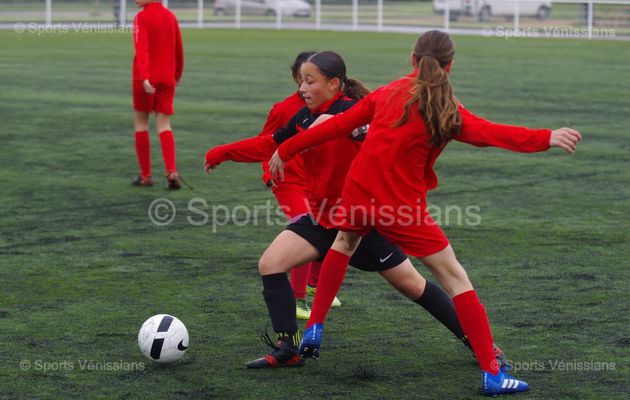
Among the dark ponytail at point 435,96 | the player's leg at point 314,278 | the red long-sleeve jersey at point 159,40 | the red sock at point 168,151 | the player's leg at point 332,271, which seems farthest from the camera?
the red long-sleeve jersey at point 159,40

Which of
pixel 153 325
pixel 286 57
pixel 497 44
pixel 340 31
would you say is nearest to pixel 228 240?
pixel 153 325

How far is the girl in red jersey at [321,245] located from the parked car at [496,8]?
30.2m

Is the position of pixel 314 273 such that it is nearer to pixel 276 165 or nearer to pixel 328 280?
pixel 328 280

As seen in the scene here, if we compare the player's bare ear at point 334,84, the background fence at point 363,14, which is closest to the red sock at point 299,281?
the player's bare ear at point 334,84

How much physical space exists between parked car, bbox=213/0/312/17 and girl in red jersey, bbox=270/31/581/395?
33.8m

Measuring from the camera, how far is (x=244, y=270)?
7883 mm

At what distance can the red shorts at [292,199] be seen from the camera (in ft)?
22.0

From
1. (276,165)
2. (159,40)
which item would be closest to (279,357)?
(276,165)

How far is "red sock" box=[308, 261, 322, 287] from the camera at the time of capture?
7.06 metres

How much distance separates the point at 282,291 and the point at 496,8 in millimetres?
31907

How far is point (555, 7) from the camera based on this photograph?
119 feet
